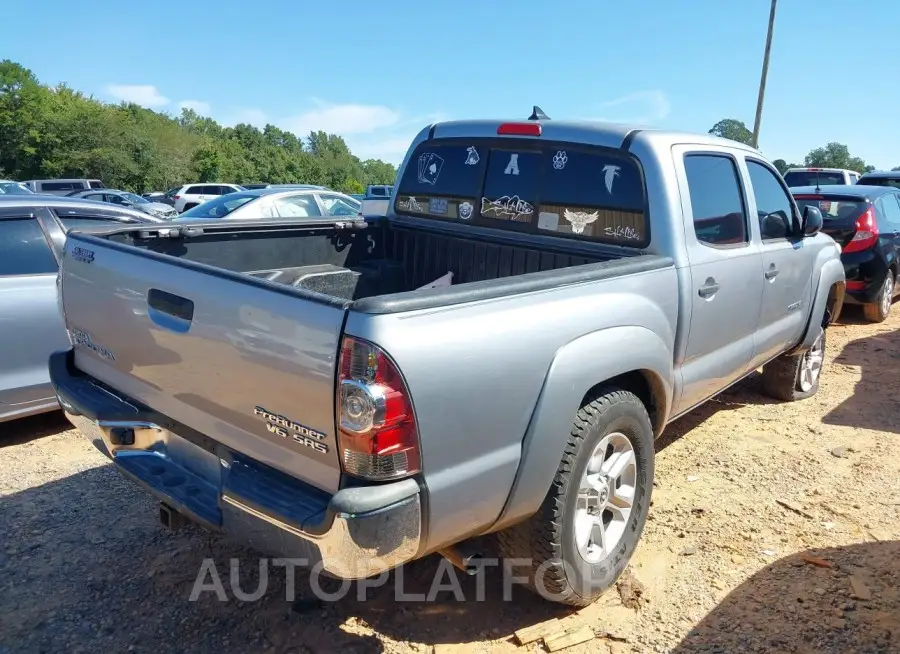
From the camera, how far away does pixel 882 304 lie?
8391 mm

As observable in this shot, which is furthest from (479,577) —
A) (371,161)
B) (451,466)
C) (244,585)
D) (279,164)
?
(371,161)

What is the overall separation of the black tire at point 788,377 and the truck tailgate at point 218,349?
4386mm

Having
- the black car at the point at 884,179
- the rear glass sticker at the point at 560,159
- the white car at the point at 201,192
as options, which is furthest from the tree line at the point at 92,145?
the rear glass sticker at the point at 560,159

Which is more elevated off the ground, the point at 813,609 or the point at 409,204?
the point at 409,204

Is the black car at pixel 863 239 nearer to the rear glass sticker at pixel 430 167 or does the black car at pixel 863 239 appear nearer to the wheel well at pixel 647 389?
the rear glass sticker at pixel 430 167

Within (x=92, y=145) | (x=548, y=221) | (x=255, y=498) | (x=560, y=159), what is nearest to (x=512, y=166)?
(x=560, y=159)

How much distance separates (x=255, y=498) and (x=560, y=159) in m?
2.39

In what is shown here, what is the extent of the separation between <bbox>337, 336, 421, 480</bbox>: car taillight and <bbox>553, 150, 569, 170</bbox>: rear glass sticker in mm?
2096

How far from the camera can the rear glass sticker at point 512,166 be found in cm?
374

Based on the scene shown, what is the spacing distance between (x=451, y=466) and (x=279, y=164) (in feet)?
239

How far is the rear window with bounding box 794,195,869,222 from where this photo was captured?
816 cm

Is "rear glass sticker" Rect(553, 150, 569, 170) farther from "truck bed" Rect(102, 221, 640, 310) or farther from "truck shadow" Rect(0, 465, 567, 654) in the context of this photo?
"truck shadow" Rect(0, 465, 567, 654)

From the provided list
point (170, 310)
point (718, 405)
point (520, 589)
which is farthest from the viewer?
point (718, 405)

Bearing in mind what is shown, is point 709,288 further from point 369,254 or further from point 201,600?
point 201,600
